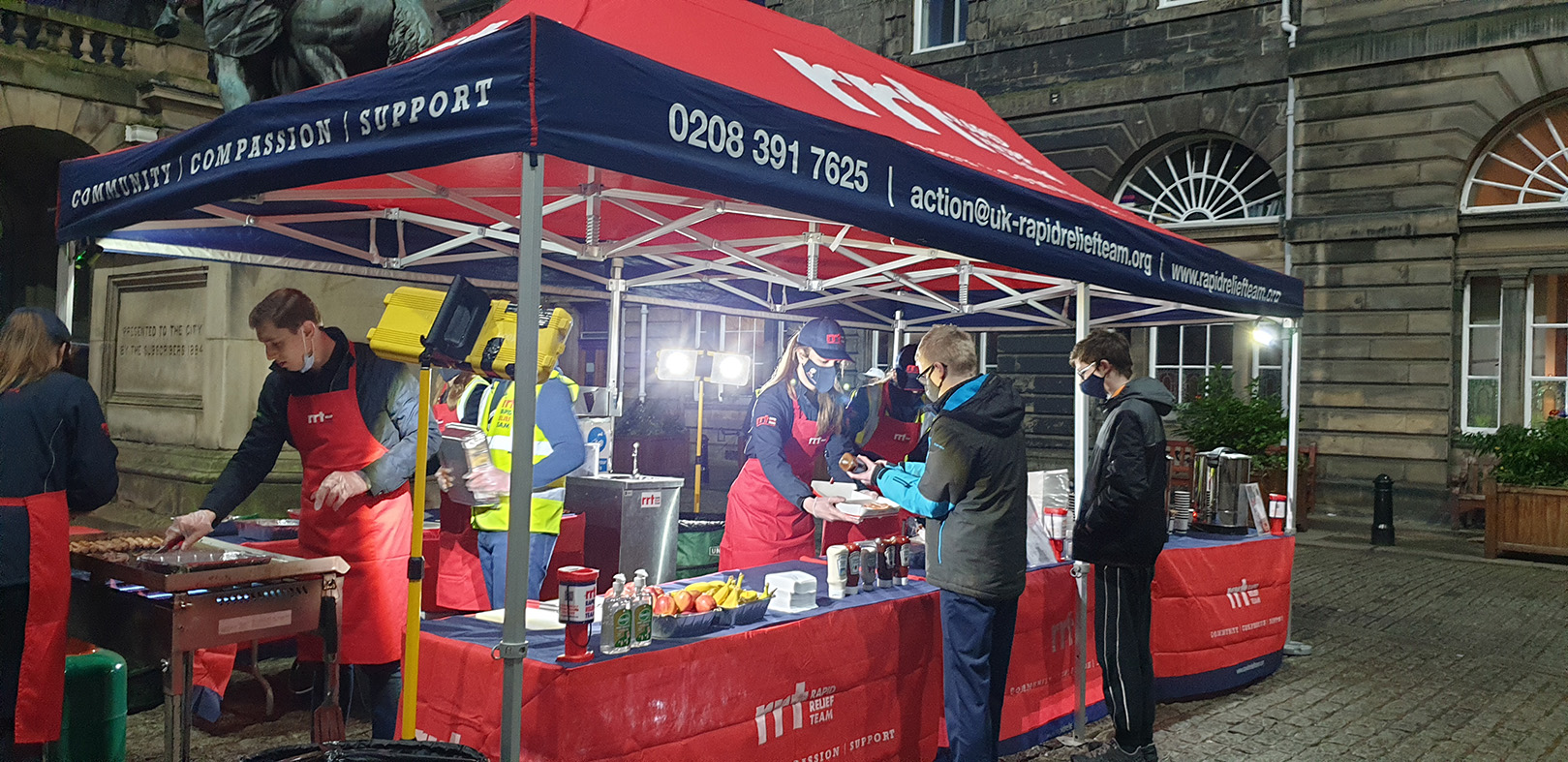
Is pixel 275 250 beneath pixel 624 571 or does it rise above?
above

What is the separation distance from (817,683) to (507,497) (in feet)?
6.33

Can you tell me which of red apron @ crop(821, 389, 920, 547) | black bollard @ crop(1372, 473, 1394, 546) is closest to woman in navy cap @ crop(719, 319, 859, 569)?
red apron @ crop(821, 389, 920, 547)

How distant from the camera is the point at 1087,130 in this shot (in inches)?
683

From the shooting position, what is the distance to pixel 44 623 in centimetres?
377

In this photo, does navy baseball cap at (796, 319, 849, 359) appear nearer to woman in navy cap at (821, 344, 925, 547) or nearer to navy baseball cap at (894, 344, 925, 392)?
navy baseball cap at (894, 344, 925, 392)

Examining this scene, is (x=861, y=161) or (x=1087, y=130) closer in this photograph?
(x=861, y=161)

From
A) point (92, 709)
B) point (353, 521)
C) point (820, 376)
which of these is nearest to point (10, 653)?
point (92, 709)

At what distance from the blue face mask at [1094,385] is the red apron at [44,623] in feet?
14.5

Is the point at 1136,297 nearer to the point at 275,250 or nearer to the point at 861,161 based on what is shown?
the point at 861,161

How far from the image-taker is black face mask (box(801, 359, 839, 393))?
6.02m

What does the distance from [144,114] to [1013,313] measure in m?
13.0

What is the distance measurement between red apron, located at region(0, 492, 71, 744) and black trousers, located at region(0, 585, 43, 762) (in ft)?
0.06

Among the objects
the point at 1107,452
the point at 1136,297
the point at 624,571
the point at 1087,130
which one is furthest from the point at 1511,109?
the point at 624,571

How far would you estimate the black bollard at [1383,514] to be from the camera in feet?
42.3
